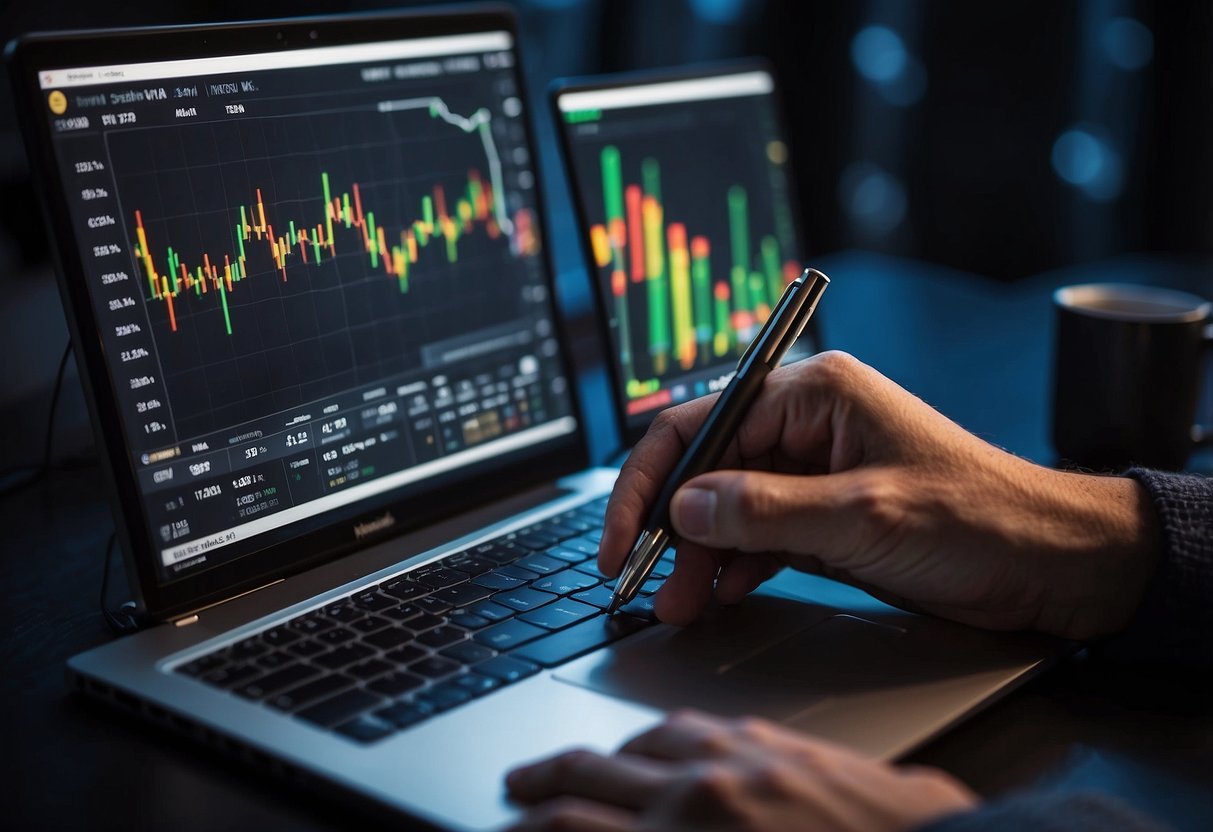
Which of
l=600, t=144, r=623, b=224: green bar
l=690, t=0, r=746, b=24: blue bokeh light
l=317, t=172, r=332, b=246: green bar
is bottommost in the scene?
l=600, t=144, r=623, b=224: green bar

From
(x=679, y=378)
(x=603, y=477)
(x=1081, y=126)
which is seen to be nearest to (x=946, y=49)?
(x=1081, y=126)

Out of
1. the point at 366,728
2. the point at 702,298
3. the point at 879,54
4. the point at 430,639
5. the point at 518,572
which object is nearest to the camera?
the point at 366,728

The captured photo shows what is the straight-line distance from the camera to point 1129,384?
3.53 ft

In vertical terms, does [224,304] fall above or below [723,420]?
above

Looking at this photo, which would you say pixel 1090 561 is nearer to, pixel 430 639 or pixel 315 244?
pixel 430 639

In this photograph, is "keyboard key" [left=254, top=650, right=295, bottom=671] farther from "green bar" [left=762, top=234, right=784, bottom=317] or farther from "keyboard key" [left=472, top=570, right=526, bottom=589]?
"green bar" [left=762, top=234, right=784, bottom=317]

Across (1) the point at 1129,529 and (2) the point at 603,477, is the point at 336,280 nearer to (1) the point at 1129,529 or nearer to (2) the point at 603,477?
(2) the point at 603,477

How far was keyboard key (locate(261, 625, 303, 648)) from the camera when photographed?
2.39 feet

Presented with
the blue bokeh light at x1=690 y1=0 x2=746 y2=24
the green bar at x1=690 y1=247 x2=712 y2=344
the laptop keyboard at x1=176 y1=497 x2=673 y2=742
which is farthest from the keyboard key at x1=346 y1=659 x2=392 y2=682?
the blue bokeh light at x1=690 y1=0 x2=746 y2=24

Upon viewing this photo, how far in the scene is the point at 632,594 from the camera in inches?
30.7

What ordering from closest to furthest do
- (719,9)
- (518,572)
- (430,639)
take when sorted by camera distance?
(430,639)
(518,572)
(719,9)

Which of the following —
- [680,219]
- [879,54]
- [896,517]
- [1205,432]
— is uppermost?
[879,54]

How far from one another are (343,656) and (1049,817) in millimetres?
408

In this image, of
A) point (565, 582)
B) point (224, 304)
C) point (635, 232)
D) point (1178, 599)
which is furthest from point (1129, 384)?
point (224, 304)
